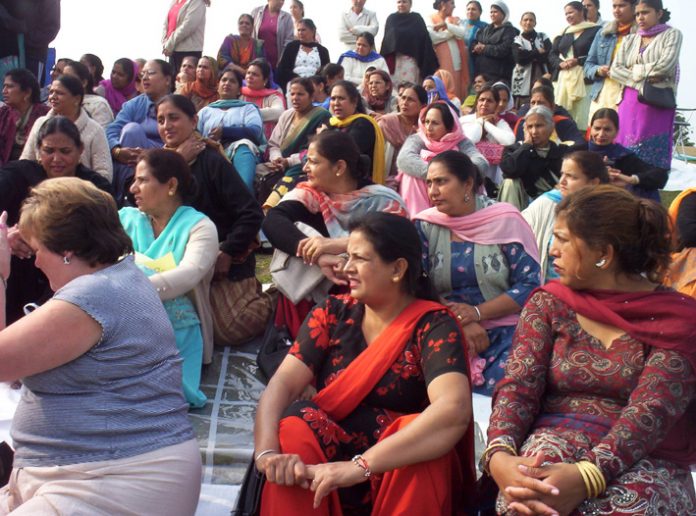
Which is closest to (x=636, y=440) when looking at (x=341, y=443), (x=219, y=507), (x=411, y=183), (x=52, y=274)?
(x=341, y=443)

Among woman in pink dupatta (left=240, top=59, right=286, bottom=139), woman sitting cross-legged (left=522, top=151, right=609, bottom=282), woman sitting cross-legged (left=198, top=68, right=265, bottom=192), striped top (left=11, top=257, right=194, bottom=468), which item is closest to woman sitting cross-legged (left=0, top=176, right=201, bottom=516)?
striped top (left=11, top=257, right=194, bottom=468)

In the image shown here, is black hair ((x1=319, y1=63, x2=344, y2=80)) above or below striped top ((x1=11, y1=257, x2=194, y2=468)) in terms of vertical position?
above

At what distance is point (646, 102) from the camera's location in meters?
7.42

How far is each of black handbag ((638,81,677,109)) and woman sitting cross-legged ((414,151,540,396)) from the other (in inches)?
164

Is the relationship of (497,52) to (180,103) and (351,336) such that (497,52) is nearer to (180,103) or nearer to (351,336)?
(180,103)

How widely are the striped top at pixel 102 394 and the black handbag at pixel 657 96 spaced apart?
20.6ft

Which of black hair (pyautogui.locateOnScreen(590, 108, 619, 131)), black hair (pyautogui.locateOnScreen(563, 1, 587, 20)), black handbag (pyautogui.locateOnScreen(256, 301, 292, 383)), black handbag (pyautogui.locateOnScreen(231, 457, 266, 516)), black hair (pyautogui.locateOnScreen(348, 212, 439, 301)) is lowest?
black handbag (pyautogui.locateOnScreen(256, 301, 292, 383))

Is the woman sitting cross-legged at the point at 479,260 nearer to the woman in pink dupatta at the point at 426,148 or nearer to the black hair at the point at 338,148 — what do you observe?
the black hair at the point at 338,148

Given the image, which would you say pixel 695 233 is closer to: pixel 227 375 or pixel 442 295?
pixel 442 295

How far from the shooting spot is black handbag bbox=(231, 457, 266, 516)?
2406mm

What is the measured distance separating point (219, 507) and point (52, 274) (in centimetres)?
115

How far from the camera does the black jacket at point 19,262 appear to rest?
14.0ft

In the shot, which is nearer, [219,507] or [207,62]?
[219,507]

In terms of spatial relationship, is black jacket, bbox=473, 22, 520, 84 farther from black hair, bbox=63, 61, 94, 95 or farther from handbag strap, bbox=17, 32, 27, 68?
handbag strap, bbox=17, 32, 27, 68
